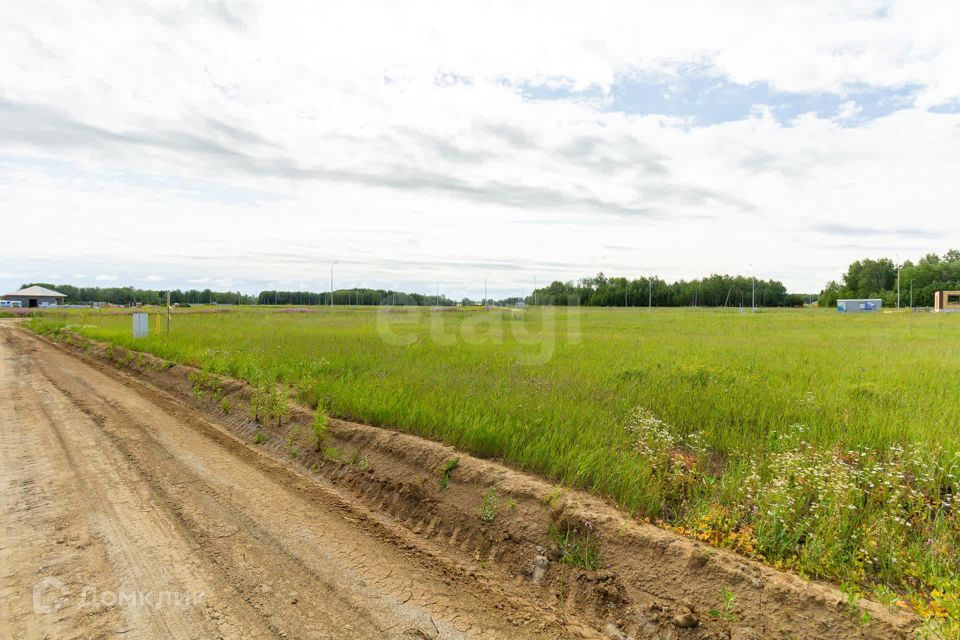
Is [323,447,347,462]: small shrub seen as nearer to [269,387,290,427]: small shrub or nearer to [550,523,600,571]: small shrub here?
[269,387,290,427]: small shrub

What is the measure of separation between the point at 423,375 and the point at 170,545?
19.6 feet

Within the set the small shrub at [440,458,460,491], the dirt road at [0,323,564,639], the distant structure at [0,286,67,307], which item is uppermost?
the distant structure at [0,286,67,307]

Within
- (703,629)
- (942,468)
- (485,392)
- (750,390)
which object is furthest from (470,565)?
(750,390)

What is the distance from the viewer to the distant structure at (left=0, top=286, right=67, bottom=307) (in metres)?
92.9

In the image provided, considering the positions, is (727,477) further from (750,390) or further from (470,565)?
(750,390)

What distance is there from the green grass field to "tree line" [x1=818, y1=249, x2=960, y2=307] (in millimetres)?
123655

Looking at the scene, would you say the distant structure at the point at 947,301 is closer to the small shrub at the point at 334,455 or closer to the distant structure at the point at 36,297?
the small shrub at the point at 334,455

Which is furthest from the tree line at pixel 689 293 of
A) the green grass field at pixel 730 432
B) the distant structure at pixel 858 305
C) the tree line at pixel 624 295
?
the green grass field at pixel 730 432

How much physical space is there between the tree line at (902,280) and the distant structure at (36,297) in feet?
591

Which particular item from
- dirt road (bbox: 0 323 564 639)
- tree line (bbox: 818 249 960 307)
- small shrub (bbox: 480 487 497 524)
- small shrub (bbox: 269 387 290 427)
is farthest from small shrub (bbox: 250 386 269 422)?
tree line (bbox: 818 249 960 307)

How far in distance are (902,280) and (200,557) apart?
154368mm

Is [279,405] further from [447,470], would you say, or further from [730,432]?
[730,432]

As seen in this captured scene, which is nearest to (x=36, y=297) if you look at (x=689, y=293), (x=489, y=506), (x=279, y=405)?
(x=279, y=405)

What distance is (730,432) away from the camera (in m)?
6.34
